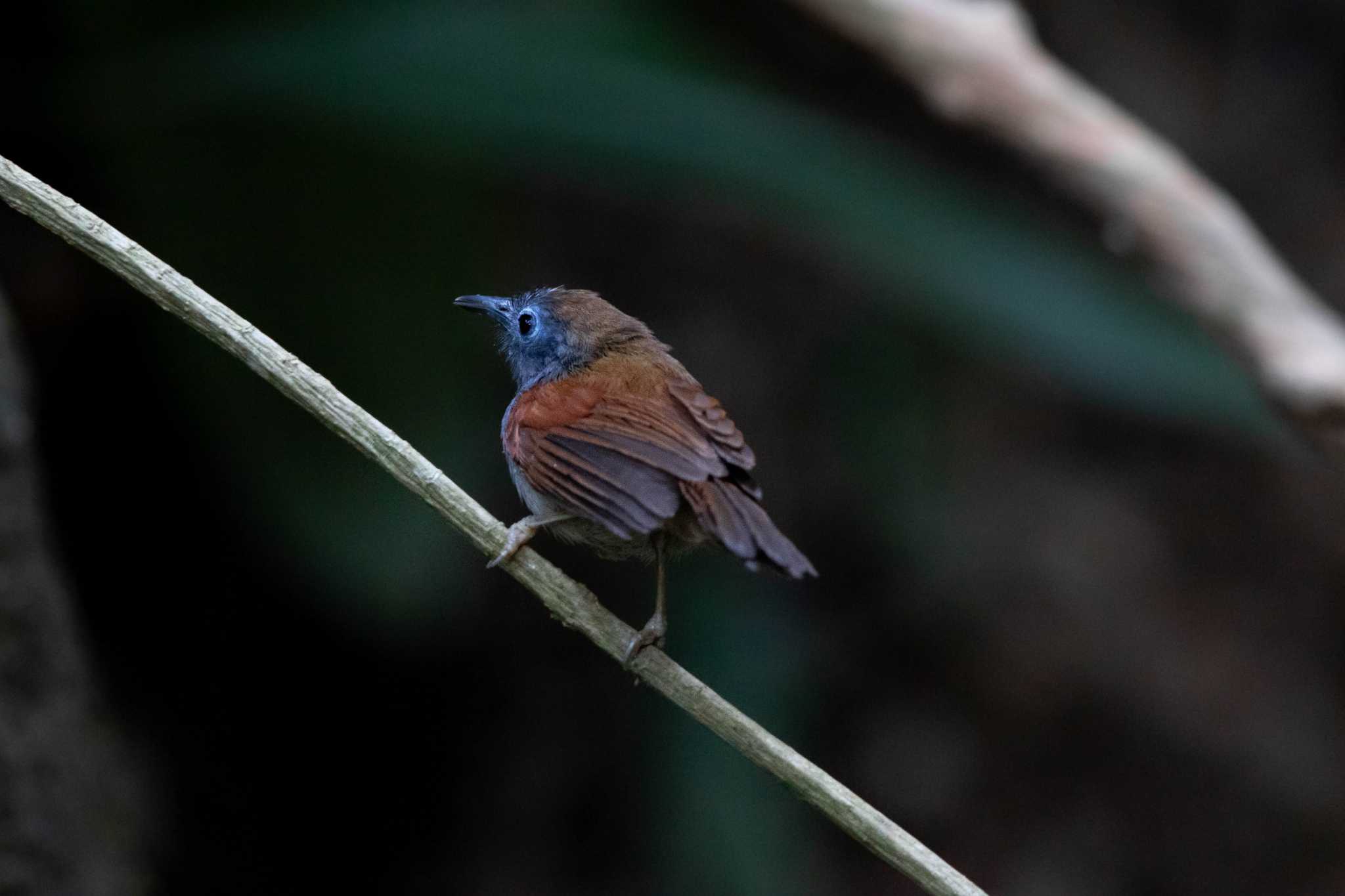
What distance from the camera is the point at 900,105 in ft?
23.7

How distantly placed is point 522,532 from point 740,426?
4189mm

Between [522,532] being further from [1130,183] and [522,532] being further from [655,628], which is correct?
[1130,183]

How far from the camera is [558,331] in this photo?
3.09m

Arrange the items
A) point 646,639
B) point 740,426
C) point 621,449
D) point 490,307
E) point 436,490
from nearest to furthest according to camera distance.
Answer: point 436,490 → point 646,639 → point 621,449 → point 490,307 → point 740,426

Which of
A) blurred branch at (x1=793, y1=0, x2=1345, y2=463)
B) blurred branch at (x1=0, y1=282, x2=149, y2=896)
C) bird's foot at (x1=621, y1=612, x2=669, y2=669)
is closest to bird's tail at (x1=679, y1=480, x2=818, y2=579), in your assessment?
bird's foot at (x1=621, y1=612, x2=669, y2=669)

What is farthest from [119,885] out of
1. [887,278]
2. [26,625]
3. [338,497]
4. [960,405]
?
[960,405]

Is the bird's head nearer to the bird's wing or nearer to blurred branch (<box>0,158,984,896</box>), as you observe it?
the bird's wing

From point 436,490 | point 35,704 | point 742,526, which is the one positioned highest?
point 742,526

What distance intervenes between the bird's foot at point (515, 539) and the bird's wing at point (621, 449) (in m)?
0.08

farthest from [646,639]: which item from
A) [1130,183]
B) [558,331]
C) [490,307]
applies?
[1130,183]

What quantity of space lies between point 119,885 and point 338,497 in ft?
4.71

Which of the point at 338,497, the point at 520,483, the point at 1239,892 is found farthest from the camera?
the point at 1239,892

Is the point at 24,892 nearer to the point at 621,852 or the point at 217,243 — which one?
the point at 217,243

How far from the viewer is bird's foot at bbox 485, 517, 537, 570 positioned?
90.5 inches
